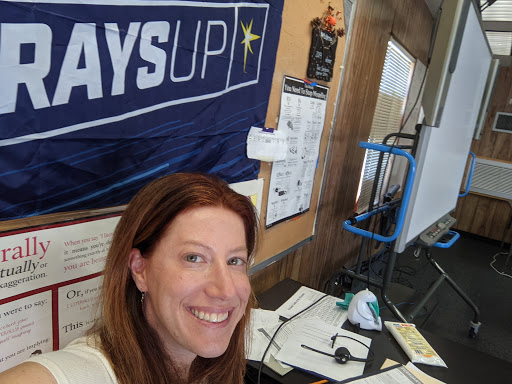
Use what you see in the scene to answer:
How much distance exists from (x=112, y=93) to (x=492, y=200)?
5942 mm

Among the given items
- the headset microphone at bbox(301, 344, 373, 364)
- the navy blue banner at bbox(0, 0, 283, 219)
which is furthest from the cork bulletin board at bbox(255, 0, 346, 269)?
the headset microphone at bbox(301, 344, 373, 364)

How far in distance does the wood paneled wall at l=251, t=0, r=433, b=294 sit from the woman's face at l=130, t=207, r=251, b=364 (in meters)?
0.86

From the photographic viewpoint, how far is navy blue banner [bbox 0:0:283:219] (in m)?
0.63

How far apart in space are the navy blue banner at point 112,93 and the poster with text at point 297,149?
34 cm

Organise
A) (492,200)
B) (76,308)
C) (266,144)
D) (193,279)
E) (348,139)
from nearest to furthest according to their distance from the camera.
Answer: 1. (193,279)
2. (76,308)
3. (266,144)
4. (348,139)
5. (492,200)

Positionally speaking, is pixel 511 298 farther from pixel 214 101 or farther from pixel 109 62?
pixel 109 62

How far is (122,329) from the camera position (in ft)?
2.31

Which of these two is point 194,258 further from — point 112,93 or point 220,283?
point 112,93

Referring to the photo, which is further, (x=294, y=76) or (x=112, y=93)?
(x=294, y=76)

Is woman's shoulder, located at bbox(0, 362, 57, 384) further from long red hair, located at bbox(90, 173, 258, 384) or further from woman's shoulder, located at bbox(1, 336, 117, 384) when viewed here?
long red hair, located at bbox(90, 173, 258, 384)

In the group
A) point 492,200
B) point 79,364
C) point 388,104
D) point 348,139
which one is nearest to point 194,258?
point 79,364

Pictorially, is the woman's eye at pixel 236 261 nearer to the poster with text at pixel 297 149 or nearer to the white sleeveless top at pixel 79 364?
the white sleeveless top at pixel 79 364

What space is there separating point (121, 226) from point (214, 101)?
1.65 ft

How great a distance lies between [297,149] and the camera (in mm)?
1593
